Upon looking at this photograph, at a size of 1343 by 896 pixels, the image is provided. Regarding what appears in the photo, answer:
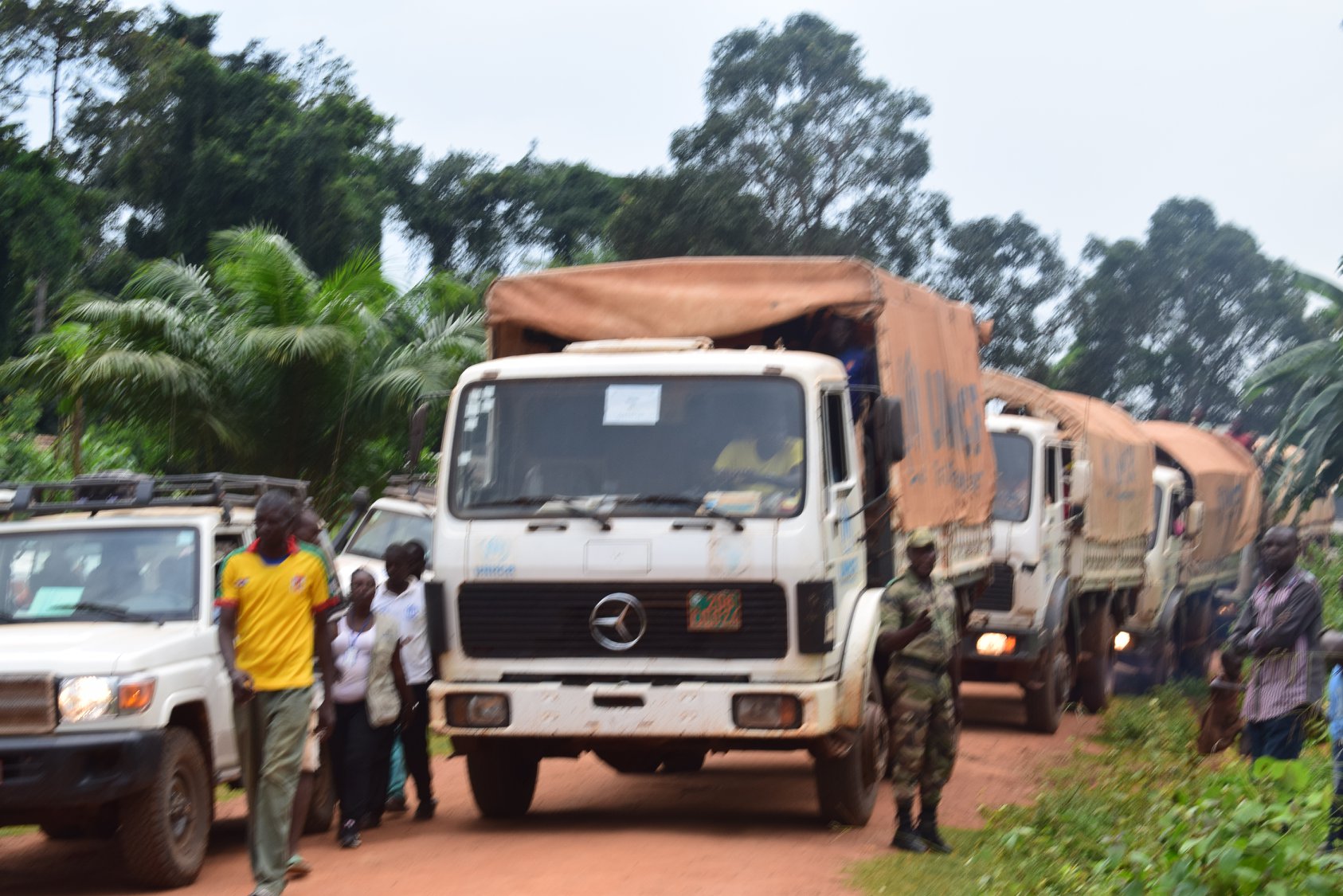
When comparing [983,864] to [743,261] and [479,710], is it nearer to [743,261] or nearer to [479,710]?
[479,710]

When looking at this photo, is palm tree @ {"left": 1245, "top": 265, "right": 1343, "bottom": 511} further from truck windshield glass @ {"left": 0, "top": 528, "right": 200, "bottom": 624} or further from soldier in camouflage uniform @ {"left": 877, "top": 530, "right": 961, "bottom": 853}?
truck windshield glass @ {"left": 0, "top": 528, "right": 200, "bottom": 624}

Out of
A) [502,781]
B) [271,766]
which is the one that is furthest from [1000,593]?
[271,766]

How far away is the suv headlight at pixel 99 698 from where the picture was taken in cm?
753

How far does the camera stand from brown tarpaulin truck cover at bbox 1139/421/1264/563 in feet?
72.1

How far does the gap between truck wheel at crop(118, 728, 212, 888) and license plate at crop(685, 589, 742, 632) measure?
2425 mm

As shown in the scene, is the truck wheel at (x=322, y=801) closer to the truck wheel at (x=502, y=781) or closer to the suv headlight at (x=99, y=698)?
→ the truck wheel at (x=502, y=781)

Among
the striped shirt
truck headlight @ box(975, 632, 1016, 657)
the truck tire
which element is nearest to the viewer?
the striped shirt

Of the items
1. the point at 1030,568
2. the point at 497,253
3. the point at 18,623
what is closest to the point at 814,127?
the point at 497,253

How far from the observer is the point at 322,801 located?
9.62 m

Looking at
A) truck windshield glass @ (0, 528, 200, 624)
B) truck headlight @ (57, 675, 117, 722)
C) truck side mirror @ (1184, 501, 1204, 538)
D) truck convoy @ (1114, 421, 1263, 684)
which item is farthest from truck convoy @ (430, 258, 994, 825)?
truck side mirror @ (1184, 501, 1204, 538)

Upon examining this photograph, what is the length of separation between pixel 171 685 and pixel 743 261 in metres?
4.16

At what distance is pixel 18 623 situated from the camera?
8375 mm

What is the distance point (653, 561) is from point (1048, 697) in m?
7.34

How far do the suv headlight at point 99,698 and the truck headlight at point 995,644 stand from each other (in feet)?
27.8
